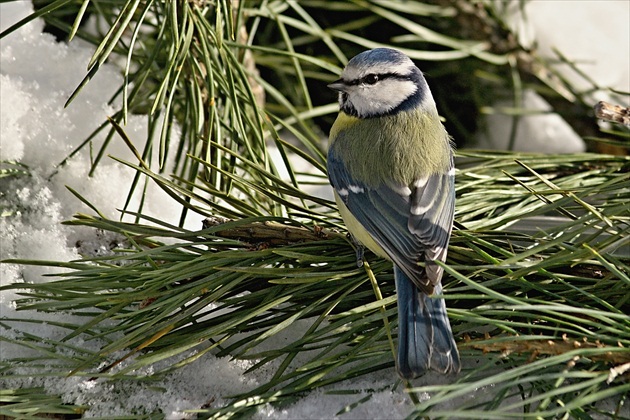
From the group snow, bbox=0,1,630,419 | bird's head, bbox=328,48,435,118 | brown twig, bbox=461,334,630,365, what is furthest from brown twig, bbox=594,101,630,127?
bird's head, bbox=328,48,435,118

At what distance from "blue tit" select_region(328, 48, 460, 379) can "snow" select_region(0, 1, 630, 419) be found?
73 millimetres

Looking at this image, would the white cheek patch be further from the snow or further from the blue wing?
the snow

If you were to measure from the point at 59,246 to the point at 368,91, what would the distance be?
1.73ft

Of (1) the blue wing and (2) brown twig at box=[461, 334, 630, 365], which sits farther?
(1) the blue wing

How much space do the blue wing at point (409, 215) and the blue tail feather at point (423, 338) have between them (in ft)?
0.08

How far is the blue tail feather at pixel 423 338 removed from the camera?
730 mm

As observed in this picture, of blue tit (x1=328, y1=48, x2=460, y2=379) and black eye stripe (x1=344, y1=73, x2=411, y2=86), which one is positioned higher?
black eye stripe (x1=344, y1=73, x2=411, y2=86)

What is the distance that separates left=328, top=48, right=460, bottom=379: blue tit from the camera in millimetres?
761

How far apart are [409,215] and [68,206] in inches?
18.8

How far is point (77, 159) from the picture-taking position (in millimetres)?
1182

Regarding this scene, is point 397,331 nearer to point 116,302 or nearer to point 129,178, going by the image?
point 116,302

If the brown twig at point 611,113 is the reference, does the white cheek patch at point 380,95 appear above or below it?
below

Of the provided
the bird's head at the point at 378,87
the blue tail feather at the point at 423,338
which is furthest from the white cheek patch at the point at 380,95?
the blue tail feather at the point at 423,338

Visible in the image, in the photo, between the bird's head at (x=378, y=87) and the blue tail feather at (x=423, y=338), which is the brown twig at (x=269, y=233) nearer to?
the blue tail feather at (x=423, y=338)
